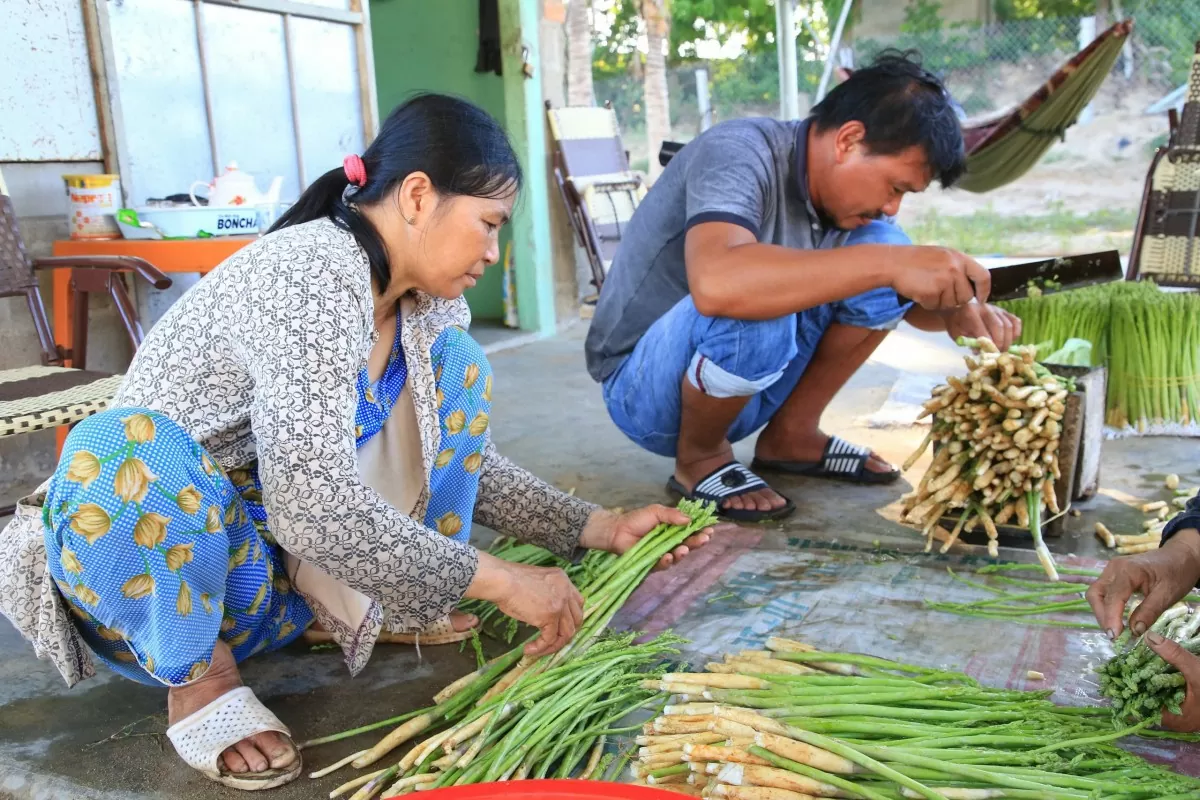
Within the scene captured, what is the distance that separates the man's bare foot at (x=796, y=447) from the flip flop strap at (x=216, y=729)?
202 centimetres

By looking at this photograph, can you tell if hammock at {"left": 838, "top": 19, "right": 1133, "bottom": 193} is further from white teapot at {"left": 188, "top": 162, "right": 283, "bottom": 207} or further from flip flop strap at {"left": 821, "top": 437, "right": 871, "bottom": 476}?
white teapot at {"left": 188, "top": 162, "right": 283, "bottom": 207}

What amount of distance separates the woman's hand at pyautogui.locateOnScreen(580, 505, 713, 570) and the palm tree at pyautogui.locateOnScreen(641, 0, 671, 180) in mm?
11723

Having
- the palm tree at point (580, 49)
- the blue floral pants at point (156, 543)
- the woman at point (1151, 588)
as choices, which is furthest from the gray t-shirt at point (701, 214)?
the palm tree at point (580, 49)

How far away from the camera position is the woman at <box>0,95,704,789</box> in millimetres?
1539

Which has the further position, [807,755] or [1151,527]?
[1151,527]

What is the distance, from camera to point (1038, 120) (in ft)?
22.9

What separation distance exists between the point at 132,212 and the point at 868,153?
2.41 metres

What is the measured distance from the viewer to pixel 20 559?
1.69m

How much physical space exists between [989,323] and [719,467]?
0.88 meters

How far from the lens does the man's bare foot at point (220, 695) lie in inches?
65.8

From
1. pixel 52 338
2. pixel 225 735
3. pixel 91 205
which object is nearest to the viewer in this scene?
pixel 225 735

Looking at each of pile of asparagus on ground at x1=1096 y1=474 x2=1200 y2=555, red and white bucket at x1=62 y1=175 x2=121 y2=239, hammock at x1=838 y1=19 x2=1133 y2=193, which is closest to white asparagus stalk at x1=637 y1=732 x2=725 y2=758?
pile of asparagus on ground at x1=1096 y1=474 x2=1200 y2=555

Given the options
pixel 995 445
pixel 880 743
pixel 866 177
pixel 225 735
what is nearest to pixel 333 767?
pixel 225 735

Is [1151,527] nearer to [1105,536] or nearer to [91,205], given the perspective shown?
[1105,536]
